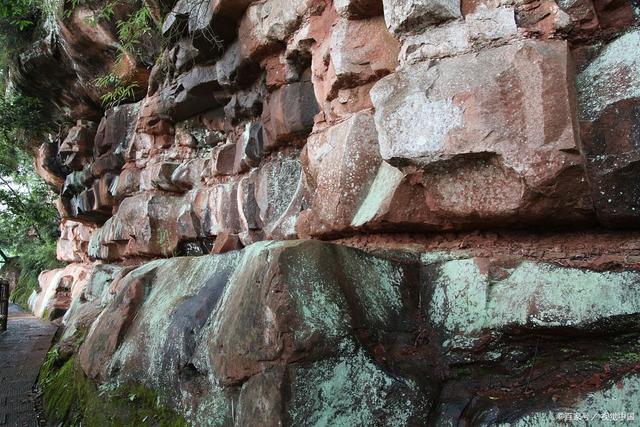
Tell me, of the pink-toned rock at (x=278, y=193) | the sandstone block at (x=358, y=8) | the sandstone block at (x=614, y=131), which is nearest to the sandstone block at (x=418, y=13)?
the sandstone block at (x=358, y=8)

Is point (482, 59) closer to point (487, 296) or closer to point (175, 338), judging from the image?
point (487, 296)

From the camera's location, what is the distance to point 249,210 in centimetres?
471

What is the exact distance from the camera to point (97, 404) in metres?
3.11

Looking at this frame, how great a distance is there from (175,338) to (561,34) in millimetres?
2543

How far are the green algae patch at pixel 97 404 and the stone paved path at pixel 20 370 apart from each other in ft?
0.53

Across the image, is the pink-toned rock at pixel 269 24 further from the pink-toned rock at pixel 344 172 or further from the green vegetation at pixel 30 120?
the green vegetation at pixel 30 120

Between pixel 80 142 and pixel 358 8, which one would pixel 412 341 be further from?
pixel 80 142

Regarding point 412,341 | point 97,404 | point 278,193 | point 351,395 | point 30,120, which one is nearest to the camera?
point 351,395

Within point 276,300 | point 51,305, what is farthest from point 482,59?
point 51,305

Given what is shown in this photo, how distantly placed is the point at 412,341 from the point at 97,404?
81.9 inches

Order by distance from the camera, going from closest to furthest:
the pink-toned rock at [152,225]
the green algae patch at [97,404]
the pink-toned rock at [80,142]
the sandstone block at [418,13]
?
the sandstone block at [418,13] < the green algae patch at [97,404] < the pink-toned rock at [152,225] < the pink-toned rock at [80,142]

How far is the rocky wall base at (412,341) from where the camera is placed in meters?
1.93

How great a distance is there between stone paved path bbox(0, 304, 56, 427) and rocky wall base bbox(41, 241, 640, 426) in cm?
191

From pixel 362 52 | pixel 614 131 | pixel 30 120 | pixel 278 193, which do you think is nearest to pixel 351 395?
pixel 614 131
